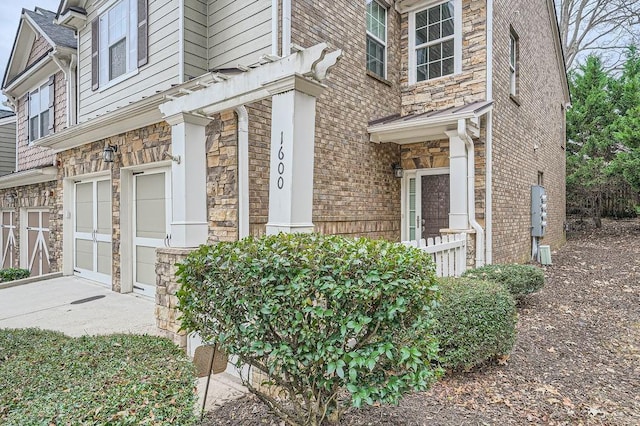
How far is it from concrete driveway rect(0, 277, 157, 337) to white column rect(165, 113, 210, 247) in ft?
4.87

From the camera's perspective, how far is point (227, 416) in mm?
2721

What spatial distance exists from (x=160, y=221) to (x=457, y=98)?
18.3 ft

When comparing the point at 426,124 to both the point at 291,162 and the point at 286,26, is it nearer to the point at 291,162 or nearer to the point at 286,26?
the point at 286,26

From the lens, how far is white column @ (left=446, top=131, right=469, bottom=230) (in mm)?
6219

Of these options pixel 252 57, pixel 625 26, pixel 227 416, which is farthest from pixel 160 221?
pixel 625 26

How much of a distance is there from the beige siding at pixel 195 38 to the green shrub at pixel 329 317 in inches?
177

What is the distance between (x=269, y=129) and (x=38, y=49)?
8.73 m

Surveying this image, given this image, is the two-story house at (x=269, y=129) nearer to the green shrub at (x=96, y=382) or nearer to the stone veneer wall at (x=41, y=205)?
the stone veneer wall at (x=41, y=205)

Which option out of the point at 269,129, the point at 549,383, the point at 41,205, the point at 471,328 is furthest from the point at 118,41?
the point at 549,383

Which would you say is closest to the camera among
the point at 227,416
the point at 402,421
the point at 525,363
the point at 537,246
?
the point at 402,421

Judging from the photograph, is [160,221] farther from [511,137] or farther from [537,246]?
[537,246]

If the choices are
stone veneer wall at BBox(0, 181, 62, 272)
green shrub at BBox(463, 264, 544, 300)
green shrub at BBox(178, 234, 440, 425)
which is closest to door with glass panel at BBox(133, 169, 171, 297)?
stone veneer wall at BBox(0, 181, 62, 272)

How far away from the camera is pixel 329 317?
2012 mm

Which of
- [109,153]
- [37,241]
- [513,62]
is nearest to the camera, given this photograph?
[109,153]
